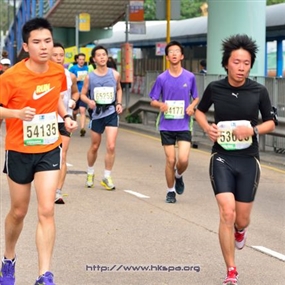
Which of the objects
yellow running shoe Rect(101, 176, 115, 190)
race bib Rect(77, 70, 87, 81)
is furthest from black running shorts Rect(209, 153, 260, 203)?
race bib Rect(77, 70, 87, 81)

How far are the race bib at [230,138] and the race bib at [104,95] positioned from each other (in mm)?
5336

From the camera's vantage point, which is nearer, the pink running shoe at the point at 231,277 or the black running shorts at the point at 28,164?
the black running shorts at the point at 28,164

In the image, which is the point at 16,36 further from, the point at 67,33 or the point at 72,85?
the point at 72,85

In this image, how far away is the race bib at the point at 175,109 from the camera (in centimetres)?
1134

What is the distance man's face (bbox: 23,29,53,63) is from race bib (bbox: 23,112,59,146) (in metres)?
0.41

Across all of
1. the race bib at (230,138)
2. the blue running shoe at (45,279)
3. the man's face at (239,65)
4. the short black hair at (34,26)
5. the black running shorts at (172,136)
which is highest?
the short black hair at (34,26)

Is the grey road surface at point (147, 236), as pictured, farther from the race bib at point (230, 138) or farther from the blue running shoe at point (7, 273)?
the race bib at point (230, 138)

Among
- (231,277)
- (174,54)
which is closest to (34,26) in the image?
(231,277)

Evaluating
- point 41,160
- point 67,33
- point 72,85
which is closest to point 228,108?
point 41,160

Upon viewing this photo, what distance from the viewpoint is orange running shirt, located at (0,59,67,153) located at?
256 inches

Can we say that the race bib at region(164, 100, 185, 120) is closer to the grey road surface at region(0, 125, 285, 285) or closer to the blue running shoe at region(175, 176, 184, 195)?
the blue running shoe at region(175, 176, 184, 195)

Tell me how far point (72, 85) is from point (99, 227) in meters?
1.84

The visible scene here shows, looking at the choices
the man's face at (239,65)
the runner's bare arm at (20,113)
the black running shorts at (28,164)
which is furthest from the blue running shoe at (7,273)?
the man's face at (239,65)

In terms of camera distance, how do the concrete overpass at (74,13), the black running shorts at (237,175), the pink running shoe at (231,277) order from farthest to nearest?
the concrete overpass at (74,13)
the black running shorts at (237,175)
the pink running shoe at (231,277)
